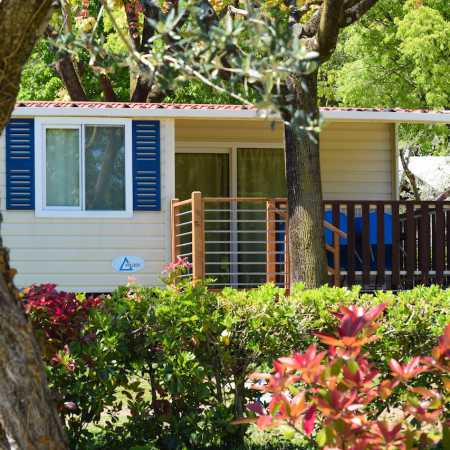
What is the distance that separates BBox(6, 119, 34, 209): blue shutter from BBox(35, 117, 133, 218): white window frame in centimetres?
8

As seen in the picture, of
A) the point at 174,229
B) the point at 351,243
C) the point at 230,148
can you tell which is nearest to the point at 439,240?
the point at 351,243

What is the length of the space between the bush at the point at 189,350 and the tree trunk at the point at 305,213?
363cm

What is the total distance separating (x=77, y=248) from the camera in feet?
40.6

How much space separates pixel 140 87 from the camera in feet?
64.3

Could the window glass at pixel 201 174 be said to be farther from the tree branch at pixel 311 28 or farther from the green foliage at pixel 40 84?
the green foliage at pixel 40 84

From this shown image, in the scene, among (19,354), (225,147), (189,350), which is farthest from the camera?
(225,147)

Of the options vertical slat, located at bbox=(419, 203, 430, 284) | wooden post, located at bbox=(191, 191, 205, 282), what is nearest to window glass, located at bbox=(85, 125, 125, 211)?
wooden post, located at bbox=(191, 191, 205, 282)

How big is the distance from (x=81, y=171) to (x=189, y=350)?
6937 millimetres

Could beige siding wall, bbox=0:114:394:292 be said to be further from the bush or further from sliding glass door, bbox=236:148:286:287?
the bush

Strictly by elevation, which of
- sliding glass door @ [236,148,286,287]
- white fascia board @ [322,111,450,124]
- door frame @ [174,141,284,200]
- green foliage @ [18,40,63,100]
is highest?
green foliage @ [18,40,63,100]

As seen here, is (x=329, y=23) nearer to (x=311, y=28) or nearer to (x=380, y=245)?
(x=311, y=28)

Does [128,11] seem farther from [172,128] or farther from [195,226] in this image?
[195,226]

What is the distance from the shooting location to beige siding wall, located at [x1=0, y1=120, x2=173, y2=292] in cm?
1231

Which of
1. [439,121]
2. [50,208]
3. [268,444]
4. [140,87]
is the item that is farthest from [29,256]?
[140,87]
